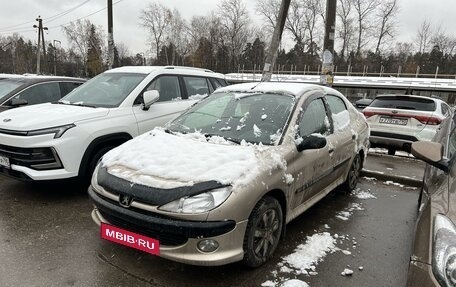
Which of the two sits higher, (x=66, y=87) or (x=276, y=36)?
(x=276, y=36)

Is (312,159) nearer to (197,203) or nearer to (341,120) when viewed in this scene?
(341,120)

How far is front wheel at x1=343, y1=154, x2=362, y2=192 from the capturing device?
17.5 ft

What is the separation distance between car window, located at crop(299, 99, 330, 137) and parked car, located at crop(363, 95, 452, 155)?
3.89 metres

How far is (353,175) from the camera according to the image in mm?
5484

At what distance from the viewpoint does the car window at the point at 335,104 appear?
15.7ft

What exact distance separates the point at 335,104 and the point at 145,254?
3.19 meters

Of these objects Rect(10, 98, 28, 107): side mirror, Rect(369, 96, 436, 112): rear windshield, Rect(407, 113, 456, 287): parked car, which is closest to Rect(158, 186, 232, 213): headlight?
Rect(407, 113, 456, 287): parked car

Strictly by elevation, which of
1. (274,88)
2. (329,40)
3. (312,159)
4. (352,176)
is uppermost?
(329,40)

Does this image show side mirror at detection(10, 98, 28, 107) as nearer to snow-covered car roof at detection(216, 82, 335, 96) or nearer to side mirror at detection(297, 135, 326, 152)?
snow-covered car roof at detection(216, 82, 335, 96)

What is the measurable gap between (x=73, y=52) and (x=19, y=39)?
26.9 meters

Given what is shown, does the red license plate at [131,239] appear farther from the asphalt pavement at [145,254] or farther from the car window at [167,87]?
the car window at [167,87]

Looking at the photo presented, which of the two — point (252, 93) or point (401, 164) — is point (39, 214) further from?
point (401, 164)

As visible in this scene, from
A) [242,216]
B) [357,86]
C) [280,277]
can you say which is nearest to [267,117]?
[242,216]

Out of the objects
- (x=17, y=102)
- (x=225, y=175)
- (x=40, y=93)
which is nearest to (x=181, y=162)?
(x=225, y=175)
